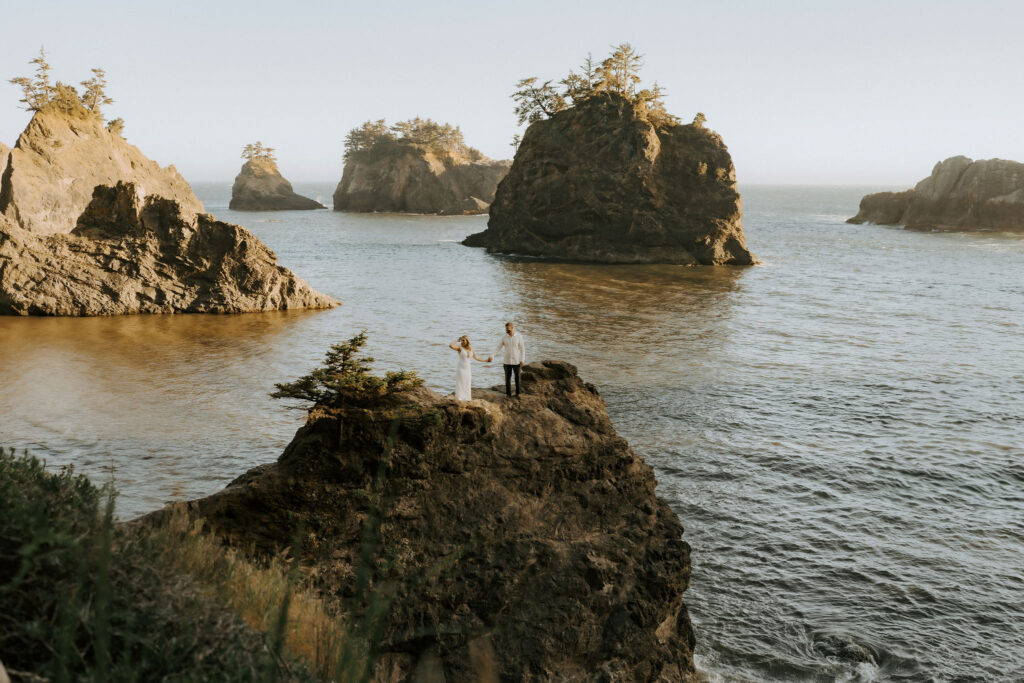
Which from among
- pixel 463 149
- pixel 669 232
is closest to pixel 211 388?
pixel 669 232

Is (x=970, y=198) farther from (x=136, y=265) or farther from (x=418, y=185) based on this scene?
(x=136, y=265)

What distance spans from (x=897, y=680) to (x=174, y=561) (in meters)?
10.6

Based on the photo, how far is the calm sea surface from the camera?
1421 cm

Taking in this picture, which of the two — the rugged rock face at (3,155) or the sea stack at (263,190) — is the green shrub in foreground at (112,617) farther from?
the sea stack at (263,190)

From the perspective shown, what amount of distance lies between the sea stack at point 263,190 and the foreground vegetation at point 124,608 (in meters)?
147

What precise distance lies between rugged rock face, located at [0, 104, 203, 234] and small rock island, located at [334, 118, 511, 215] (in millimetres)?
77939

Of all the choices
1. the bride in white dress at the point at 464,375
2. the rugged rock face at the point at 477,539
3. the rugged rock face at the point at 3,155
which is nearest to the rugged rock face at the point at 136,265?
the rugged rock face at the point at 3,155

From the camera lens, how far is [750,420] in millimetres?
25203

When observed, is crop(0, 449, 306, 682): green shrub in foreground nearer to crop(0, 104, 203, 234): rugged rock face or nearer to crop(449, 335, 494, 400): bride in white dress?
crop(449, 335, 494, 400): bride in white dress

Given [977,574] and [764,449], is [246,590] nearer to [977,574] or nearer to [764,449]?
[977,574]

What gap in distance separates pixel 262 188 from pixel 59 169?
313 feet

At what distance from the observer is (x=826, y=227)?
11850 cm

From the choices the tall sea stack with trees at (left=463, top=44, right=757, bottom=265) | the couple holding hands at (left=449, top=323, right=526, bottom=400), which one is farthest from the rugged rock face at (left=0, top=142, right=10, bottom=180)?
the couple holding hands at (left=449, top=323, right=526, bottom=400)

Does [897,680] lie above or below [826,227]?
below
